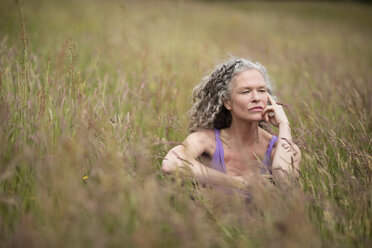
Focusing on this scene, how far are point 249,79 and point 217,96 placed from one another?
327 millimetres

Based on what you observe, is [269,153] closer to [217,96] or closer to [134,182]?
[217,96]

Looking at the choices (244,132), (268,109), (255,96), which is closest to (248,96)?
(255,96)

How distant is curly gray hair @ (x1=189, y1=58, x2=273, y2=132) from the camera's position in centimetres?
235

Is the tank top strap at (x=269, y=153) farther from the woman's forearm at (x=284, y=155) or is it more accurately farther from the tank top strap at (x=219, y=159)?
the tank top strap at (x=219, y=159)

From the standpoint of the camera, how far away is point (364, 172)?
1.80 m

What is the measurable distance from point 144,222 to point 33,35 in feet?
14.6

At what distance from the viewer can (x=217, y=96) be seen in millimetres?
2455

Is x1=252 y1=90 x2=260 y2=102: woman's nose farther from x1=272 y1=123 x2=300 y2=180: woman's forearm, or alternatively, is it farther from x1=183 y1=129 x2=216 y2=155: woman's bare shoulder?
x1=183 y1=129 x2=216 y2=155: woman's bare shoulder

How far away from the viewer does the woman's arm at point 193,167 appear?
1767mm

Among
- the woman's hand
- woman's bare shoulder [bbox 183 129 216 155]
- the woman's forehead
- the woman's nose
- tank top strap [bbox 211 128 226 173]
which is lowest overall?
tank top strap [bbox 211 128 226 173]

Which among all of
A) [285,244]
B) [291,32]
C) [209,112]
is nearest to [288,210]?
[285,244]

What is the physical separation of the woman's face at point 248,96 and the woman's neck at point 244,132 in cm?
8

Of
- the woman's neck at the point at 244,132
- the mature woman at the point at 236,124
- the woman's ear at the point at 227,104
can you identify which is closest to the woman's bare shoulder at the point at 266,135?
the mature woman at the point at 236,124

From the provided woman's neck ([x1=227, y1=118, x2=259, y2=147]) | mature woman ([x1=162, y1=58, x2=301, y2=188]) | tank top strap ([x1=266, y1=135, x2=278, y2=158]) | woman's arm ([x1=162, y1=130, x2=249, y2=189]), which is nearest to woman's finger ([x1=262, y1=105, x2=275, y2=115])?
mature woman ([x1=162, y1=58, x2=301, y2=188])
